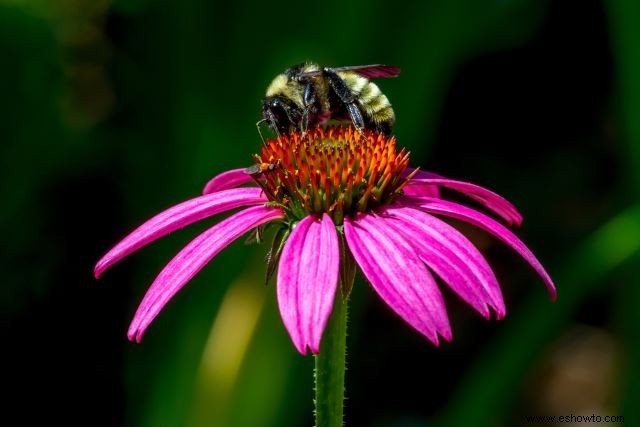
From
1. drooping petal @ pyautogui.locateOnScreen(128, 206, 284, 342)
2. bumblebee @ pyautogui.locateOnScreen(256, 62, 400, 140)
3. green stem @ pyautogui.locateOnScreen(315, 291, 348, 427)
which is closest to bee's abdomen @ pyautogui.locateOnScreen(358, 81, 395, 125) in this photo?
bumblebee @ pyautogui.locateOnScreen(256, 62, 400, 140)

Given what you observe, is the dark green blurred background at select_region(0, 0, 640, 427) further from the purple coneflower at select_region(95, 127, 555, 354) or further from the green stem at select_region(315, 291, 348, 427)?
the green stem at select_region(315, 291, 348, 427)

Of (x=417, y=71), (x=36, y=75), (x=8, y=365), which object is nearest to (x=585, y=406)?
(x=417, y=71)

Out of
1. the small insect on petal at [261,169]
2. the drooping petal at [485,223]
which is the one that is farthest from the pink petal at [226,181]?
the drooping petal at [485,223]

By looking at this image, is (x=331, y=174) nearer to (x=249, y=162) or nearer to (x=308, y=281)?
(x=308, y=281)

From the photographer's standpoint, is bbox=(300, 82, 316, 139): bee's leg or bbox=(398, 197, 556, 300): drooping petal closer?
bbox=(398, 197, 556, 300): drooping petal

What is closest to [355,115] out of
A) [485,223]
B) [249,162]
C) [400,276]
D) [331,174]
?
[331,174]

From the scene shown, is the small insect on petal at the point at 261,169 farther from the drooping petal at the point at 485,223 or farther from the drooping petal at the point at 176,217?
the drooping petal at the point at 485,223

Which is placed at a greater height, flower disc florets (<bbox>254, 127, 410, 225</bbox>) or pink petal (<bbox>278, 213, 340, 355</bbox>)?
flower disc florets (<bbox>254, 127, 410, 225</bbox>)
